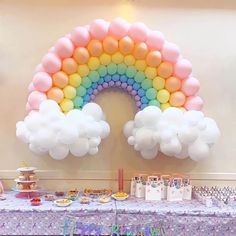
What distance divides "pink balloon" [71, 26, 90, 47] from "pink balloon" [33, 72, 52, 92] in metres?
0.32

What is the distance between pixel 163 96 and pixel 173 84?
4.3 inches

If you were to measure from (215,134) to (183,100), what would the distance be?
0.33 metres

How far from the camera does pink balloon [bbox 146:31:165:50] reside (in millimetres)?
2641

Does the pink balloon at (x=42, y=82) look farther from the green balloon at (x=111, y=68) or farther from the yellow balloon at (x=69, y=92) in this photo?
the green balloon at (x=111, y=68)

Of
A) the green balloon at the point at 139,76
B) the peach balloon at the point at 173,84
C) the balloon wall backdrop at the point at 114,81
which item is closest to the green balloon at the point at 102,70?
the balloon wall backdrop at the point at 114,81

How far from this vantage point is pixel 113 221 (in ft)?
7.72

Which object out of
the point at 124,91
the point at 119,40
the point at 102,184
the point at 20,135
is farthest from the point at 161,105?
the point at 20,135

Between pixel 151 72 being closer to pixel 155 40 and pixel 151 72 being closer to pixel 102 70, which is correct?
pixel 155 40

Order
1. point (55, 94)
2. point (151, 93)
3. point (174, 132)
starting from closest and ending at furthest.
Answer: point (174, 132) → point (55, 94) → point (151, 93)

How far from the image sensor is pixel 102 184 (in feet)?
9.47

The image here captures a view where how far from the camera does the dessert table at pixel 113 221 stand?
2.33 m

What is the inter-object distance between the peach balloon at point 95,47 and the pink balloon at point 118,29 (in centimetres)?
12

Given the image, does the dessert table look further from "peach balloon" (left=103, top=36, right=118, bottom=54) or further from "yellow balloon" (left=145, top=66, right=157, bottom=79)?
"peach balloon" (left=103, top=36, right=118, bottom=54)

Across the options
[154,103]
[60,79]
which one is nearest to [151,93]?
[154,103]
